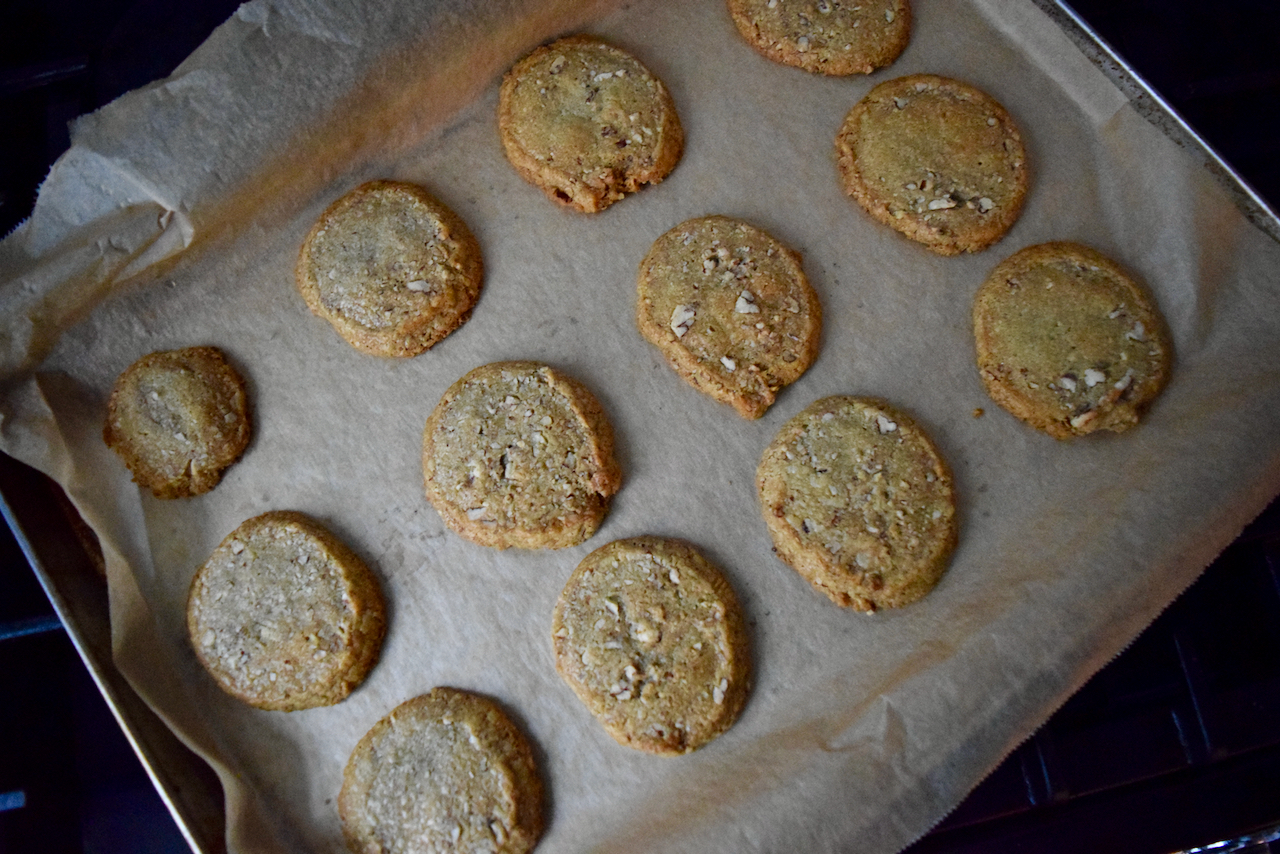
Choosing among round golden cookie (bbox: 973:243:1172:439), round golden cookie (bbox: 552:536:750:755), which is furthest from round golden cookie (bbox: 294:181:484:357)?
round golden cookie (bbox: 973:243:1172:439)

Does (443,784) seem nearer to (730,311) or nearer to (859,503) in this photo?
(859,503)

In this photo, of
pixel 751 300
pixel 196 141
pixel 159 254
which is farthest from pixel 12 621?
pixel 751 300

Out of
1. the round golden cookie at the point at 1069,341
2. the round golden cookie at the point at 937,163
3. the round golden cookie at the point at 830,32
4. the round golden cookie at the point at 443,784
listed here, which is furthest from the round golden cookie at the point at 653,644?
the round golden cookie at the point at 830,32

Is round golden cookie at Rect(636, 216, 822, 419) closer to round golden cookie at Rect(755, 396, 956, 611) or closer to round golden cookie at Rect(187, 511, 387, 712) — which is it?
round golden cookie at Rect(755, 396, 956, 611)

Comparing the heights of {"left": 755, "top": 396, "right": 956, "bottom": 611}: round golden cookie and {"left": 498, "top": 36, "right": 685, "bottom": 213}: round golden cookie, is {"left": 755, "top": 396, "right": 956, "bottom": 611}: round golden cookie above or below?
below

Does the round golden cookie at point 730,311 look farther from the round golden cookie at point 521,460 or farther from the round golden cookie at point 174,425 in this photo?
the round golden cookie at point 174,425

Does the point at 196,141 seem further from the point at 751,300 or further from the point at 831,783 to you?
the point at 831,783

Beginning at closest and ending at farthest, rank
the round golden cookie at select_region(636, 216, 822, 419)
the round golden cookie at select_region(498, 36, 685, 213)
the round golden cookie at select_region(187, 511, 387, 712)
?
the round golden cookie at select_region(187, 511, 387, 712), the round golden cookie at select_region(636, 216, 822, 419), the round golden cookie at select_region(498, 36, 685, 213)
